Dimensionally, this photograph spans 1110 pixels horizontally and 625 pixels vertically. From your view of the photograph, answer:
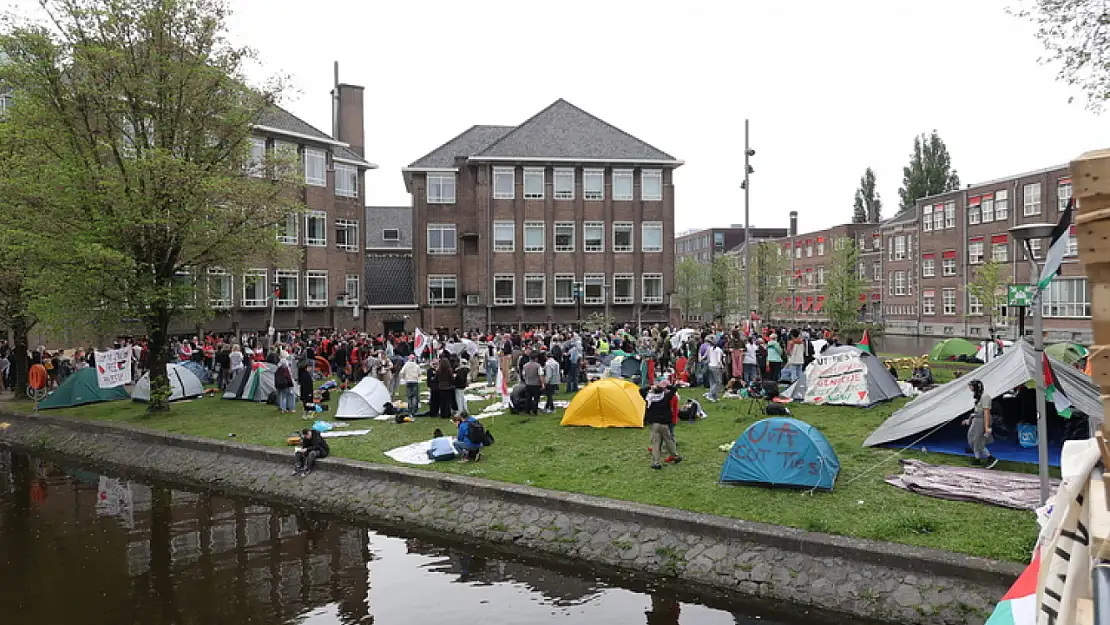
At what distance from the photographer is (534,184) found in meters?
51.3

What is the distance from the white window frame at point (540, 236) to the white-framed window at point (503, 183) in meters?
2.37

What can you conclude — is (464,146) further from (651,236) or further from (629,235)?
(651,236)

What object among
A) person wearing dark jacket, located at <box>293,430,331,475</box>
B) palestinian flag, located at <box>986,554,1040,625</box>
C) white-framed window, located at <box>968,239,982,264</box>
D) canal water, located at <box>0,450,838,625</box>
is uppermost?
white-framed window, located at <box>968,239,982,264</box>

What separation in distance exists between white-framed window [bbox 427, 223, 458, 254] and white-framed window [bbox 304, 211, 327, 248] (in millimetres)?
7236

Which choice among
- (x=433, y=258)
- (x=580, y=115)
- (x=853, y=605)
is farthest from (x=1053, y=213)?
(x=853, y=605)

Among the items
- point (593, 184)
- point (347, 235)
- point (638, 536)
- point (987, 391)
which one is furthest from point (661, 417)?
point (347, 235)

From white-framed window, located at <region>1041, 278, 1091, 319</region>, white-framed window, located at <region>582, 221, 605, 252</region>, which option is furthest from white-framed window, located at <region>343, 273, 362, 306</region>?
white-framed window, located at <region>1041, 278, 1091, 319</region>

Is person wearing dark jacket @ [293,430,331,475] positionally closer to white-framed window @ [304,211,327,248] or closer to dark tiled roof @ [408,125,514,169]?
white-framed window @ [304,211,327,248]

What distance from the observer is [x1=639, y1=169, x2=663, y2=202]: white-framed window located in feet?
172

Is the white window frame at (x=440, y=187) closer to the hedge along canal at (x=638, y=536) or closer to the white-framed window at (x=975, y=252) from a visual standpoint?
the hedge along canal at (x=638, y=536)

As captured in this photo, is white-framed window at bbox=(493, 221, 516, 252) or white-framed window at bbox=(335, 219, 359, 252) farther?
white-framed window at bbox=(493, 221, 516, 252)

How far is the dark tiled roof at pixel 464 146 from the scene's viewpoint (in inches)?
2061

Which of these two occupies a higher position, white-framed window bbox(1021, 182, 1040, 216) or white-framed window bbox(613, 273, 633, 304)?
white-framed window bbox(1021, 182, 1040, 216)

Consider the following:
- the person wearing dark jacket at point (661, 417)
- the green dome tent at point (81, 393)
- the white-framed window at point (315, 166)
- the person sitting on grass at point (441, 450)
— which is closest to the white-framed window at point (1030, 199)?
the white-framed window at point (315, 166)
